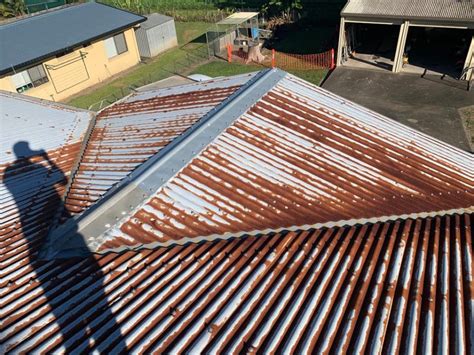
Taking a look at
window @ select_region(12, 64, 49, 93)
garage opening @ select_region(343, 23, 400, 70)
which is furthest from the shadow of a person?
garage opening @ select_region(343, 23, 400, 70)

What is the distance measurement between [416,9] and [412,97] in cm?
566

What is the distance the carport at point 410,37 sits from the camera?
2255 cm

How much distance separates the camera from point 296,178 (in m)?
8.15

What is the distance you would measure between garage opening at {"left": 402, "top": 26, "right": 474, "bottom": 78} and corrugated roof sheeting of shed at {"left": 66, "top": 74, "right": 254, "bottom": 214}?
18513 millimetres

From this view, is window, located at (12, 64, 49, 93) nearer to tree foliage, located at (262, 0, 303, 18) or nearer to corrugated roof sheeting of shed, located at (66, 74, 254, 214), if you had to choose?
corrugated roof sheeting of shed, located at (66, 74, 254, 214)

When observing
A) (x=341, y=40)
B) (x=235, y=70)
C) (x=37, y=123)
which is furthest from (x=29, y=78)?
(x=341, y=40)

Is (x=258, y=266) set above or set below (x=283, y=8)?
above

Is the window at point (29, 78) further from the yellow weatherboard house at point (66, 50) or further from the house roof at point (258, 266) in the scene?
Result: the house roof at point (258, 266)

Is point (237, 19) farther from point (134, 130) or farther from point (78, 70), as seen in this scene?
point (134, 130)

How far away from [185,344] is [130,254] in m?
2.15

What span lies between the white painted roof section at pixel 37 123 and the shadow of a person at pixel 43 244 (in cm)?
46

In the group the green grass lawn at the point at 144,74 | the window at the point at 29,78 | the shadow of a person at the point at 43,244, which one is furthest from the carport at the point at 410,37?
the shadow of a person at the point at 43,244

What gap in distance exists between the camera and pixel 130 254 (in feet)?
21.9

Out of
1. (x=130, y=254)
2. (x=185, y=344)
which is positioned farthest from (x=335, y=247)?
(x=130, y=254)
